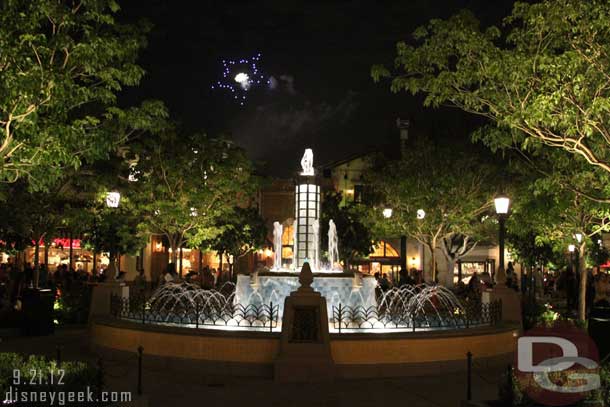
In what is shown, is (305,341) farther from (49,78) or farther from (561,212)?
(561,212)

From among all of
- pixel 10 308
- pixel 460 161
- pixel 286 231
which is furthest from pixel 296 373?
pixel 286 231

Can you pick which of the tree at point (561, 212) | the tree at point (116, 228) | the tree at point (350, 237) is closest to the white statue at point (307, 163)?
the tree at point (561, 212)

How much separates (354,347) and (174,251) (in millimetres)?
20815

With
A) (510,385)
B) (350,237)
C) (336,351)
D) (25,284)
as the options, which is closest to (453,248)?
(350,237)

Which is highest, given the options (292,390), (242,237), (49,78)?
(49,78)

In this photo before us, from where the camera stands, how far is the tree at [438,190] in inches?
1497

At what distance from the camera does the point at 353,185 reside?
6456 cm

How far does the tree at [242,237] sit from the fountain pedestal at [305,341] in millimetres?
29487

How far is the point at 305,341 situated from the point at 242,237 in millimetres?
34905

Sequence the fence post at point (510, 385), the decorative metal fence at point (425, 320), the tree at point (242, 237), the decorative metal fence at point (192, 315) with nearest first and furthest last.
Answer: the fence post at point (510, 385) → the decorative metal fence at point (192, 315) → the decorative metal fence at point (425, 320) → the tree at point (242, 237)

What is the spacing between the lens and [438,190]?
38062 mm

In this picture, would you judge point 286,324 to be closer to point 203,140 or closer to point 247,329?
point 247,329

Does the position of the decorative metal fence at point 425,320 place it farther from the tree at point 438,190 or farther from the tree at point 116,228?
the tree at point 438,190

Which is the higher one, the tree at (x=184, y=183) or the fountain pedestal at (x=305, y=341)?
the tree at (x=184, y=183)
